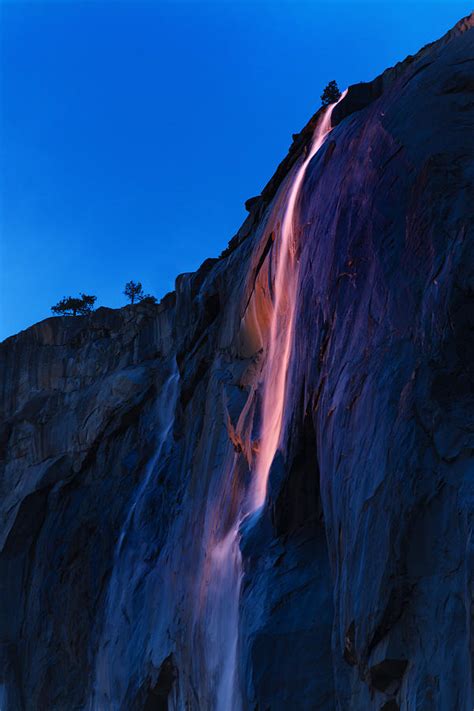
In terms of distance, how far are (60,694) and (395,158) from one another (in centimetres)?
1538

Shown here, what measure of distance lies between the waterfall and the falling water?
218 inches

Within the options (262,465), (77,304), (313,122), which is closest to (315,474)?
(262,465)

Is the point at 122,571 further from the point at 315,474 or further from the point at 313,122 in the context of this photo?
the point at 313,122

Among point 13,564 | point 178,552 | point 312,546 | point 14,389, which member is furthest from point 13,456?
point 312,546

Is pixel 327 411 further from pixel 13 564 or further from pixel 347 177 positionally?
pixel 13 564

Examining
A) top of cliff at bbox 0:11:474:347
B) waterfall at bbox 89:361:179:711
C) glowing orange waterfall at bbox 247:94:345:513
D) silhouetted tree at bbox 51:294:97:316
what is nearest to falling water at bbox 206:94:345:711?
glowing orange waterfall at bbox 247:94:345:513

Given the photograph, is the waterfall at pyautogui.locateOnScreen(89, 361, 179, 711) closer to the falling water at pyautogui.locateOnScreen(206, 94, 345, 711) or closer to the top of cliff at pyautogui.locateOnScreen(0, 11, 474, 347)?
the top of cliff at pyautogui.locateOnScreen(0, 11, 474, 347)

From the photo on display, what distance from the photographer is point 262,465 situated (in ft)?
47.1

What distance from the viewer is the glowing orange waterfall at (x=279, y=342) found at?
1425 cm

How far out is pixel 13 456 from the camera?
29.7 meters

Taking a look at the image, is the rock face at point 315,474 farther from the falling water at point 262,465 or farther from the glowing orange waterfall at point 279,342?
the glowing orange waterfall at point 279,342

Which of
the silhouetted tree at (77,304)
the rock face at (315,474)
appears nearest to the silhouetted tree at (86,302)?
the silhouetted tree at (77,304)

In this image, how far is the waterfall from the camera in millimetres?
19812

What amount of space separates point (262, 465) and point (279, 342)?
2104 mm
